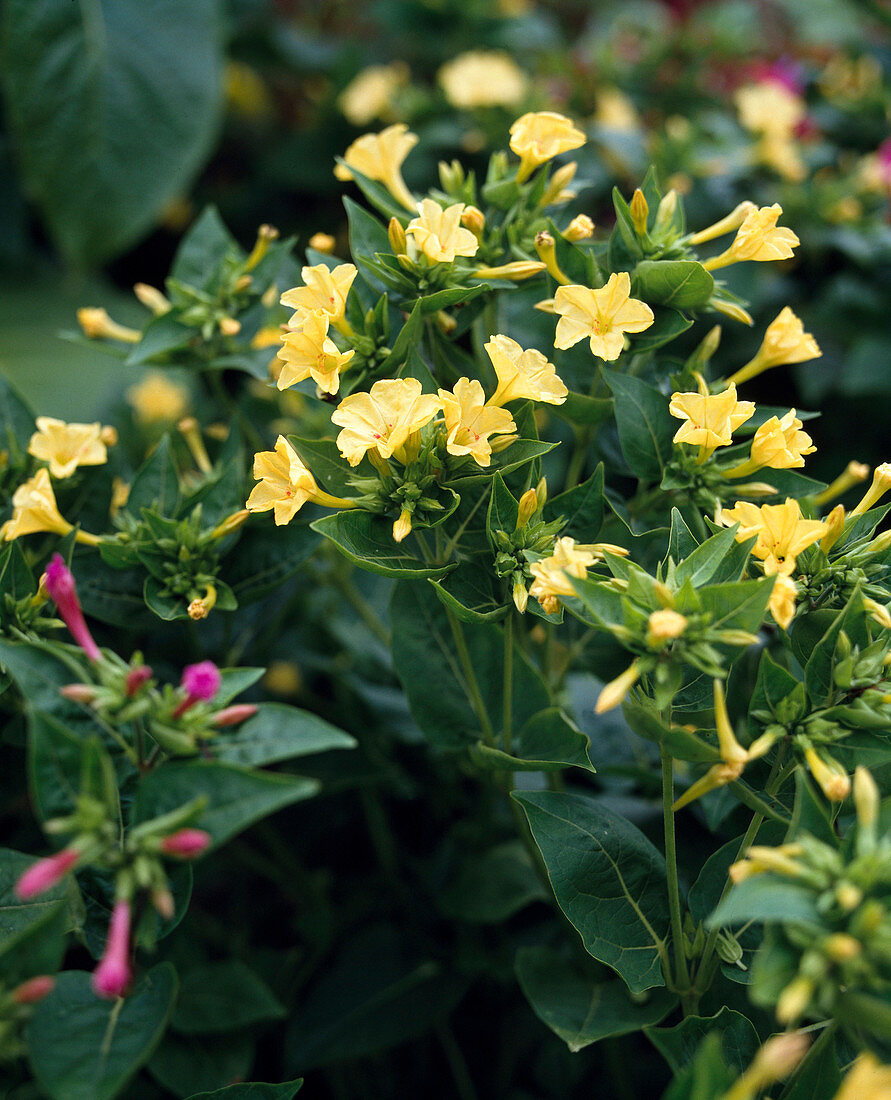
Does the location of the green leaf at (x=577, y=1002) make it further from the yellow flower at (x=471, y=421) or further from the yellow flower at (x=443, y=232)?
the yellow flower at (x=443, y=232)

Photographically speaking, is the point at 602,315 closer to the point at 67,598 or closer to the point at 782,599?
the point at 782,599

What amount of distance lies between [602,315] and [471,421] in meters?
0.17

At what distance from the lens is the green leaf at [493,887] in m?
1.04

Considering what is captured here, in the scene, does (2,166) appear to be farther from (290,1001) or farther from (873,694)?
(873,694)

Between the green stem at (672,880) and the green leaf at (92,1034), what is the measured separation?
1.48 feet

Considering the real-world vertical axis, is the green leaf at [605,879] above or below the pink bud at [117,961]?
below

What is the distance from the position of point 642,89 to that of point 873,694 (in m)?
1.96

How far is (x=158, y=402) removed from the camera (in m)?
1.69

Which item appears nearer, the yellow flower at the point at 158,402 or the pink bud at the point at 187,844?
the pink bud at the point at 187,844

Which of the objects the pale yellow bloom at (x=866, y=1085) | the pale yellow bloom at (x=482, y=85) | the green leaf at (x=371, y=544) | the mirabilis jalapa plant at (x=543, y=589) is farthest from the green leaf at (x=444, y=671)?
the pale yellow bloom at (x=482, y=85)

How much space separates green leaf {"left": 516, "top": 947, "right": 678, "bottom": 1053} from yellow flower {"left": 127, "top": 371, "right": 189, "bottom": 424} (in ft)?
3.77

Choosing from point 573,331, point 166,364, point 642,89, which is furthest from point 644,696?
point 642,89

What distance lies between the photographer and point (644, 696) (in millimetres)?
766

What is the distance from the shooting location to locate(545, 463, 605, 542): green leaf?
2.80 feet
